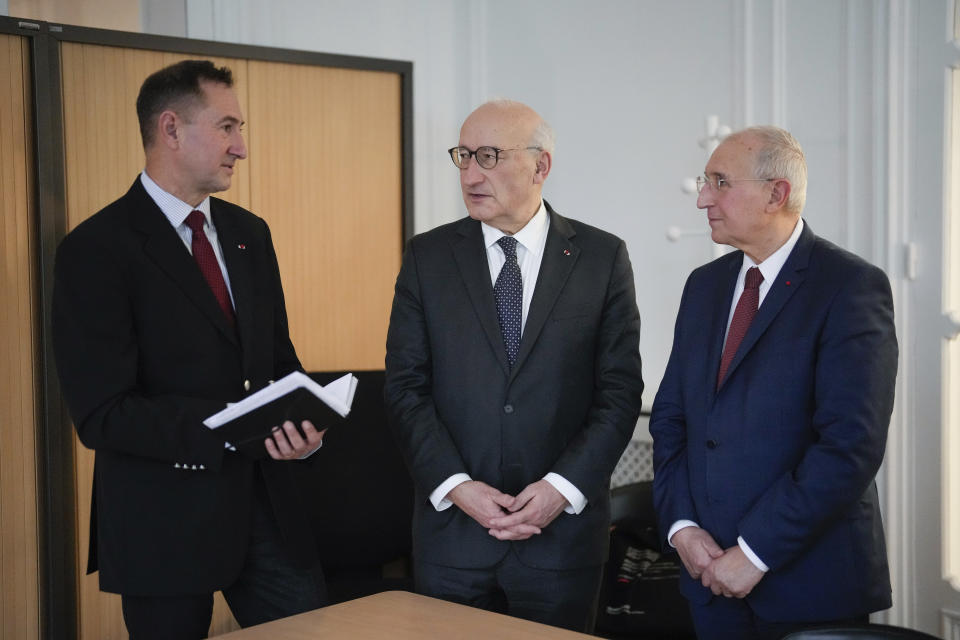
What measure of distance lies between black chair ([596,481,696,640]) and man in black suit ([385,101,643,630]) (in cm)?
71

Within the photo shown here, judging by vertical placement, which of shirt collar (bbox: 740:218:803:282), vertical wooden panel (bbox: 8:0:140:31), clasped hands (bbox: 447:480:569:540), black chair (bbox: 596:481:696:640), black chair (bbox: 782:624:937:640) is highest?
vertical wooden panel (bbox: 8:0:140:31)

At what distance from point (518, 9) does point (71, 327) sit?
2.98 m

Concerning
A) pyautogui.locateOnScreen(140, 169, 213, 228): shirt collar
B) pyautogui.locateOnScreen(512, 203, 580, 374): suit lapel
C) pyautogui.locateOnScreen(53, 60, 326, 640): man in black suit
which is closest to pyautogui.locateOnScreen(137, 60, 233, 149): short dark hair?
pyautogui.locateOnScreen(53, 60, 326, 640): man in black suit

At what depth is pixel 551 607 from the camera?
242 centimetres

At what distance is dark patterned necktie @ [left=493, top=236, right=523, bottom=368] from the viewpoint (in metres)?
2.50

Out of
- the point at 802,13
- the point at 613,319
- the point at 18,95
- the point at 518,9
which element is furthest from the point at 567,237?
the point at 518,9

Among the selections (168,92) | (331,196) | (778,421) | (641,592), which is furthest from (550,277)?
(331,196)

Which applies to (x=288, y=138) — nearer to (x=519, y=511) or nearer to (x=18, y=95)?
(x=18, y=95)

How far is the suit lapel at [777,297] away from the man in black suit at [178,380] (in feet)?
3.23

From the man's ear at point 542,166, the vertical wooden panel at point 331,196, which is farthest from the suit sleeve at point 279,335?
the vertical wooden panel at point 331,196

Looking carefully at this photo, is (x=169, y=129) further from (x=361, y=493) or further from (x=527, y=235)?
(x=361, y=493)

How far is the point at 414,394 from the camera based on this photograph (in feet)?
8.28

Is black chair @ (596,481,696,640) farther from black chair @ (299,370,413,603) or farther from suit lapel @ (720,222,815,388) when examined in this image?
suit lapel @ (720,222,815,388)

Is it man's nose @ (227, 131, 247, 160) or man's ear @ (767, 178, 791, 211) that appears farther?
man's nose @ (227, 131, 247, 160)
